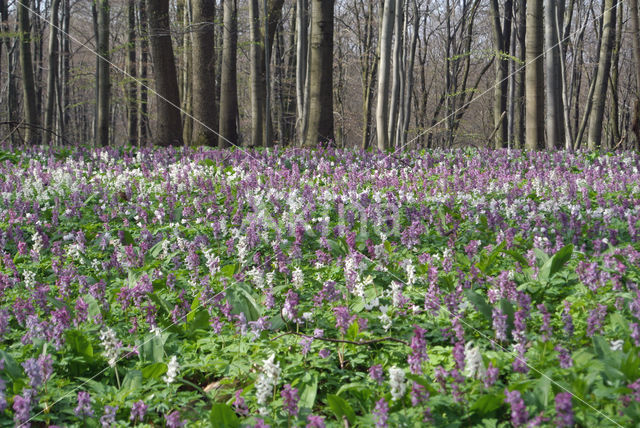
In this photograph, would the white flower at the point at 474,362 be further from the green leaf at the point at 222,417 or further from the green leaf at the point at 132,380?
Result: the green leaf at the point at 132,380

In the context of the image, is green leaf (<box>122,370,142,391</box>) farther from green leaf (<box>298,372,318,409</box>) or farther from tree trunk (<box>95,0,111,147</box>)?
tree trunk (<box>95,0,111,147</box>)

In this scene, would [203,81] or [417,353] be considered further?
[203,81]

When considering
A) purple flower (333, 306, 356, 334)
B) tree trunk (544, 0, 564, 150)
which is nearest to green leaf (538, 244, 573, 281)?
purple flower (333, 306, 356, 334)

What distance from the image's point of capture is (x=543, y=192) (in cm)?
614

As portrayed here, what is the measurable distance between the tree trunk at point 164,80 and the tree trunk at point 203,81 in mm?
571

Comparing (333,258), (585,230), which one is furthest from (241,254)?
(585,230)

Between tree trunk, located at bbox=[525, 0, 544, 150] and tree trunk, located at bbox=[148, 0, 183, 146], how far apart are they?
8.80m

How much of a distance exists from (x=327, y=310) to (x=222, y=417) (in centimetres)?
140

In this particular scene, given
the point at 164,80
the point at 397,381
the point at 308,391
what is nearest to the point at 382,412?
the point at 397,381

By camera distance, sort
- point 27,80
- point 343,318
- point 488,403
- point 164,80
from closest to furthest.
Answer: point 488,403 → point 343,318 → point 164,80 → point 27,80

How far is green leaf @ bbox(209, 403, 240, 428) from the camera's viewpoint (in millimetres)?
2213

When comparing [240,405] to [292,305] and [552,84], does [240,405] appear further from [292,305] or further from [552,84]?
[552,84]

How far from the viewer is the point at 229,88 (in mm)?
16062

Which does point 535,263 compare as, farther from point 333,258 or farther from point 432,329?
point 333,258
